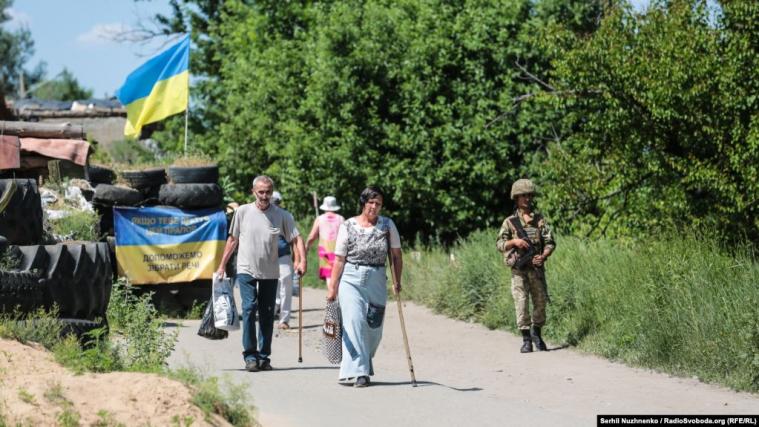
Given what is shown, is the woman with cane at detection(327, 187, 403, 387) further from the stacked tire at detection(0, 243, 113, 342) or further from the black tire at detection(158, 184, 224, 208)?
the black tire at detection(158, 184, 224, 208)

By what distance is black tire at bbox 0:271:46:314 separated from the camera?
9.96 metres

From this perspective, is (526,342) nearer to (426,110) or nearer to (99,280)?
(99,280)

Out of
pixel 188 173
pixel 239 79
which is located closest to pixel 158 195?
pixel 188 173

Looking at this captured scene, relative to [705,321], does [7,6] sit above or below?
above

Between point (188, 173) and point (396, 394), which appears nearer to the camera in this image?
point (396, 394)

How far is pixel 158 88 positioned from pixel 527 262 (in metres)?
9.19

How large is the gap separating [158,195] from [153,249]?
1.01 meters

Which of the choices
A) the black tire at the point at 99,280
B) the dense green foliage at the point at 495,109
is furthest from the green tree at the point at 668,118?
the black tire at the point at 99,280

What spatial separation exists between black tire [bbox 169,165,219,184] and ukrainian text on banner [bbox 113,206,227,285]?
1.61 feet

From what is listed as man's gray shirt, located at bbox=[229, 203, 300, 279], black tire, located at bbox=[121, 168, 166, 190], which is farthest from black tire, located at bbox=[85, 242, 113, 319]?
black tire, located at bbox=[121, 168, 166, 190]

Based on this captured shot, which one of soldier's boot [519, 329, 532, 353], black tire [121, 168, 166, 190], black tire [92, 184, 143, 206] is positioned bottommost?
soldier's boot [519, 329, 532, 353]

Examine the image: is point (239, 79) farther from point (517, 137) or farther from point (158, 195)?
point (158, 195)

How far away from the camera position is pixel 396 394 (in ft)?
33.6

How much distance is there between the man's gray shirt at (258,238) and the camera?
11914 millimetres
